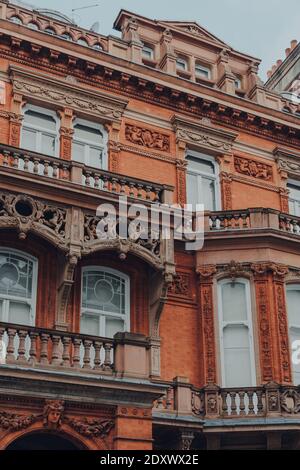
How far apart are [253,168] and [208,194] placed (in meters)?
1.82

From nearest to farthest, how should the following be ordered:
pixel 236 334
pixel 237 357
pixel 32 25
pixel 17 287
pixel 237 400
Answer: pixel 17 287, pixel 237 400, pixel 237 357, pixel 236 334, pixel 32 25

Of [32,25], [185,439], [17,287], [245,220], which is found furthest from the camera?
[32,25]

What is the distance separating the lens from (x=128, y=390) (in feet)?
49.6

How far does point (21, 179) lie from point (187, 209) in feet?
18.7

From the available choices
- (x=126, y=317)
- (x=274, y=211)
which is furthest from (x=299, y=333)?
(x=126, y=317)

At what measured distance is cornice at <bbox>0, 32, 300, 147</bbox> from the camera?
861 inches

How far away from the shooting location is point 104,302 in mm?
19391

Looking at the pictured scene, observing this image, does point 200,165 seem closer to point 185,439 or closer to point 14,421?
point 185,439

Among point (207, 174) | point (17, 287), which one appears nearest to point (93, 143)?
point (207, 174)

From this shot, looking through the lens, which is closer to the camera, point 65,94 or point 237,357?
point 237,357

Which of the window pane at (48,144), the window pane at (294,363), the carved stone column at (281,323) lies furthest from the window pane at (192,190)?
the window pane at (294,363)

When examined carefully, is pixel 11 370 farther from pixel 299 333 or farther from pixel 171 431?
Result: pixel 299 333

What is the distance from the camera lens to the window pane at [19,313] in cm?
1806

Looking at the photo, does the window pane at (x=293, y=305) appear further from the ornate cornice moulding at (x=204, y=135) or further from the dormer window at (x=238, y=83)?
the dormer window at (x=238, y=83)
